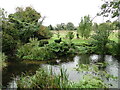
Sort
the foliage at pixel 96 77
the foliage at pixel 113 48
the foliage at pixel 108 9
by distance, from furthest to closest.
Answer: the foliage at pixel 113 48 < the foliage at pixel 108 9 < the foliage at pixel 96 77

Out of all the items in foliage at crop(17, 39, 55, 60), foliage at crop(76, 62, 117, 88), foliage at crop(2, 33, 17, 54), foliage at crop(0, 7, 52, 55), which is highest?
foliage at crop(0, 7, 52, 55)

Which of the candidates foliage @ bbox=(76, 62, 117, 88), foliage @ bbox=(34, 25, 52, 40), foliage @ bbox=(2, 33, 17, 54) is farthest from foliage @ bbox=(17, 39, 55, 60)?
foliage @ bbox=(34, 25, 52, 40)

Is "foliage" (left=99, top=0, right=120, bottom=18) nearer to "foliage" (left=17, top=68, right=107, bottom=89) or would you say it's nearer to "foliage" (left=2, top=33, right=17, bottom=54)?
→ "foliage" (left=17, top=68, right=107, bottom=89)

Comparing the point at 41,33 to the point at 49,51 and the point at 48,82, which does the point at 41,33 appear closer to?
the point at 49,51

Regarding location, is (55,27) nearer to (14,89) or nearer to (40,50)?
(40,50)

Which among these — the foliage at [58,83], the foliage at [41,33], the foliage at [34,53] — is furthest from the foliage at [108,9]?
the foliage at [41,33]

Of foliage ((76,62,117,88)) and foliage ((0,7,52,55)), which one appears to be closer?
foliage ((76,62,117,88))

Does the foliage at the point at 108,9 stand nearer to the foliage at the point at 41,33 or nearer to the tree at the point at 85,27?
the tree at the point at 85,27

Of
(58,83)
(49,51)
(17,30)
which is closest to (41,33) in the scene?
(17,30)

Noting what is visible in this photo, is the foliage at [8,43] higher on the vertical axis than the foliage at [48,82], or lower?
higher

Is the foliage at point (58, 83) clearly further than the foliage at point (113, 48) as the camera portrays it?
No

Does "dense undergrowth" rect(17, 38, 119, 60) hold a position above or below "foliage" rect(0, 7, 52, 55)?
below

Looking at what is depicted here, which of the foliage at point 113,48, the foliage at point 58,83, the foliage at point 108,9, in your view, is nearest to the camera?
the foliage at point 58,83

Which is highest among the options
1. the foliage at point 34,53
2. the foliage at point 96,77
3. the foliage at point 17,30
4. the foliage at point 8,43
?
the foliage at point 17,30
